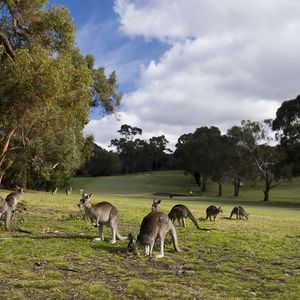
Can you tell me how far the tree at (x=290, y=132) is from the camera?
57281 millimetres

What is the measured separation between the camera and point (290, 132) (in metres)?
58.7

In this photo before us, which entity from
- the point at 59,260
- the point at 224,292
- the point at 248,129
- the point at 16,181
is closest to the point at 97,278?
the point at 59,260

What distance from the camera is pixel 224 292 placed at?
8.19 metres

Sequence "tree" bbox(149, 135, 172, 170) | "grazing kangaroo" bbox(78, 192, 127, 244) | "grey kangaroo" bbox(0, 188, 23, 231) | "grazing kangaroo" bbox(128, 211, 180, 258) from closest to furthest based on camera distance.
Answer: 1. "grazing kangaroo" bbox(128, 211, 180, 258)
2. "grazing kangaroo" bbox(78, 192, 127, 244)
3. "grey kangaroo" bbox(0, 188, 23, 231)
4. "tree" bbox(149, 135, 172, 170)

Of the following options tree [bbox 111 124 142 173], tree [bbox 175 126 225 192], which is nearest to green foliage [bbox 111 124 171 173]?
tree [bbox 111 124 142 173]

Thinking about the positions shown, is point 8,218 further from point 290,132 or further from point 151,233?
point 290,132

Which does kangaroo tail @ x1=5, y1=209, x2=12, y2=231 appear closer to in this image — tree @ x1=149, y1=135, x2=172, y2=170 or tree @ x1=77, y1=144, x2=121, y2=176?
tree @ x1=77, y1=144, x2=121, y2=176

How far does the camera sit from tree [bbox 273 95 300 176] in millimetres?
57281

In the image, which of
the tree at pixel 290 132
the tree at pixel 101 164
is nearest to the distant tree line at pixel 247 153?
the tree at pixel 290 132

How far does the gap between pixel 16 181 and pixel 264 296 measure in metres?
53.7

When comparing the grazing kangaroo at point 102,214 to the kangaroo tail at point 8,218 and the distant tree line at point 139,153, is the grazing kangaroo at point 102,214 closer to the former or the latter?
the kangaroo tail at point 8,218

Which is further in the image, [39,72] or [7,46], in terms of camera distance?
[7,46]

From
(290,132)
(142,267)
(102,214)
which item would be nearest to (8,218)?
(102,214)

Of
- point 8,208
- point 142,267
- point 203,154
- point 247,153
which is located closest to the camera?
point 142,267
